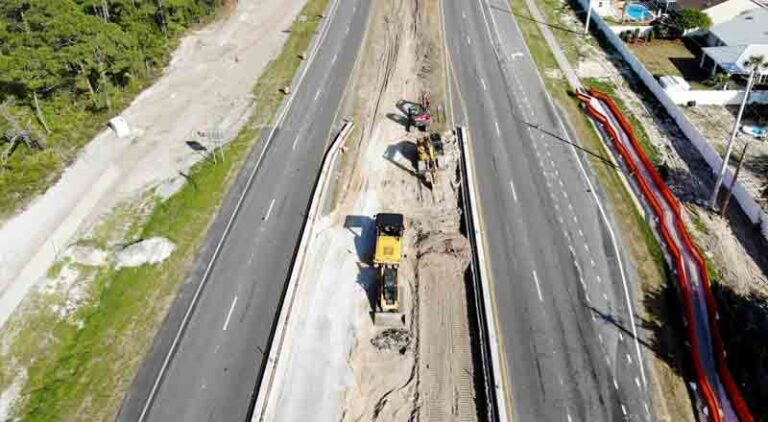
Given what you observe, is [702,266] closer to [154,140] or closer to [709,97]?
[709,97]

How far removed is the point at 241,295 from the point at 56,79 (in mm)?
28545

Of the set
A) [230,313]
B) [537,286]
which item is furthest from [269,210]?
[537,286]

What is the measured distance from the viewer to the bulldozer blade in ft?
111

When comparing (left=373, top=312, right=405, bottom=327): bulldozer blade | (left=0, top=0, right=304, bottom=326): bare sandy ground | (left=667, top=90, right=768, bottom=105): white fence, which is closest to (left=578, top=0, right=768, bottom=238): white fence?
(left=667, top=90, right=768, bottom=105): white fence

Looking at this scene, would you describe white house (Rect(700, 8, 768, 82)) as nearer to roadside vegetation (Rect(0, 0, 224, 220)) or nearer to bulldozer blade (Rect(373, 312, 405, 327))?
bulldozer blade (Rect(373, 312, 405, 327))

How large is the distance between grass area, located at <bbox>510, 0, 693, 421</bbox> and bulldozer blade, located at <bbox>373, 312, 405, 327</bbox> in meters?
13.4

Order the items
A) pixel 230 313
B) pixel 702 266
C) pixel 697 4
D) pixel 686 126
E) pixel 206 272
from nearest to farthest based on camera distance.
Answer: pixel 230 313, pixel 702 266, pixel 206 272, pixel 686 126, pixel 697 4

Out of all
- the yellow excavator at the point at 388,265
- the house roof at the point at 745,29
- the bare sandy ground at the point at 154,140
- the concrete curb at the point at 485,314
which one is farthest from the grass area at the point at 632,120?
the bare sandy ground at the point at 154,140

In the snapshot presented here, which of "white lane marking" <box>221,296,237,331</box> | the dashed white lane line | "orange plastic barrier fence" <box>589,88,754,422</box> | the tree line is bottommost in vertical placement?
"orange plastic barrier fence" <box>589,88,754,422</box>

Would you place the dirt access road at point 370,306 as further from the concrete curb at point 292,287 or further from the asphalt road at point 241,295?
the asphalt road at point 241,295

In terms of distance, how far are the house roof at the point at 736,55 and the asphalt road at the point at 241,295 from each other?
37.1 meters

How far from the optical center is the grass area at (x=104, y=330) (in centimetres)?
3055

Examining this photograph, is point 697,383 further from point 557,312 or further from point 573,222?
point 573,222

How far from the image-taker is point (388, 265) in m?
35.5
